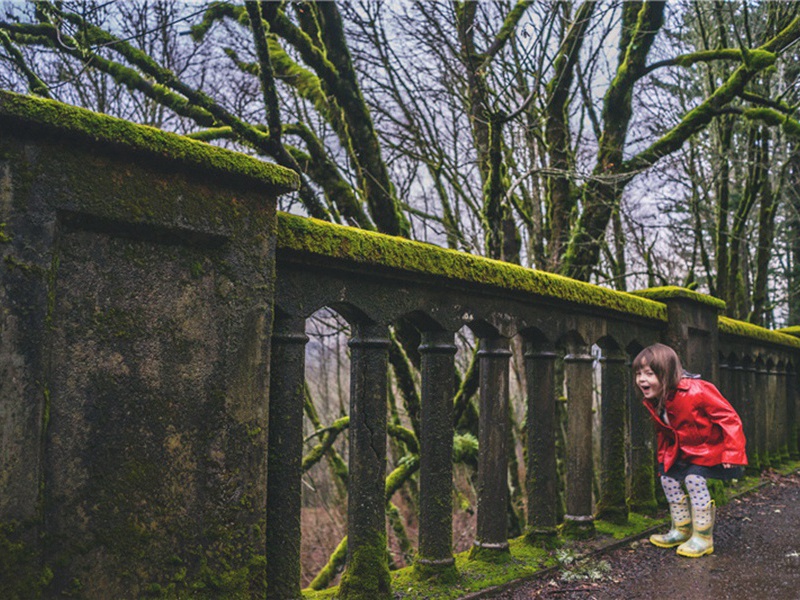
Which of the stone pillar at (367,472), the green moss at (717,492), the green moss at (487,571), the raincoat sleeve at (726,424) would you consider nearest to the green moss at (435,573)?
the green moss at (487,571)

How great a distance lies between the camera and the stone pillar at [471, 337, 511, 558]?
3027 mm

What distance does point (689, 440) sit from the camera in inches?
149

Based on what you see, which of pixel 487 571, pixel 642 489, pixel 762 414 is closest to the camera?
pixel 487 571

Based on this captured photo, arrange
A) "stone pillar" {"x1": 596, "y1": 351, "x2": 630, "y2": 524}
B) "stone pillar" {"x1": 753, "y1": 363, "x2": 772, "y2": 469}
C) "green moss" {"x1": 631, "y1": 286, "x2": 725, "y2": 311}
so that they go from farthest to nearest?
"stone pillar" {"x1": 753, "y1": 363, "x2": 772, "y2": 469}, "green moss" {"x1": 631, "y1": 286, "x2": 725, "y2": 311}, "stone pillar" {"x1": 596, "y1": 351, "x2": 630, "y2": 524}

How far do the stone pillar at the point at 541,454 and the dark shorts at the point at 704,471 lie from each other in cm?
93

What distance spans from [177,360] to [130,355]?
0.14 m

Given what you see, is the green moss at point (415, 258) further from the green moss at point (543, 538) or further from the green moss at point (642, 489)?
the green moss at point (642, 489)

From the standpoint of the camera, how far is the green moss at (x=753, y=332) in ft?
18.5

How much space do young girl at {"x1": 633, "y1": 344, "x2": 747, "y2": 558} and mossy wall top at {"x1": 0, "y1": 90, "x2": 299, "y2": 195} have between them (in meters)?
2.53

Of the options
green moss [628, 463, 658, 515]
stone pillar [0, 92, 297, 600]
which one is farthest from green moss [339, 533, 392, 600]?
green moss [628, 463, 658, 515]

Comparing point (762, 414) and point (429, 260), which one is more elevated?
point (429, 260)

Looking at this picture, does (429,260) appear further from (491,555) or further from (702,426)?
(702,426)

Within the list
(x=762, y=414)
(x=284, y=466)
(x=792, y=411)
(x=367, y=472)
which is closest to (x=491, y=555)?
(x=367, y=472)

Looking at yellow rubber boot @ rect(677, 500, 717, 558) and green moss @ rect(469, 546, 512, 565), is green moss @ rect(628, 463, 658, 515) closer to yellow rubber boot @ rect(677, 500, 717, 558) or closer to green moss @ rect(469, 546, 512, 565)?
yellow rubber boot @ rect(677, 500, 717, 558)
